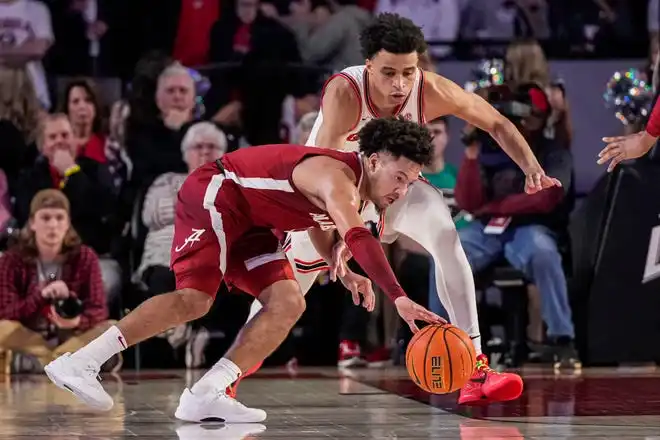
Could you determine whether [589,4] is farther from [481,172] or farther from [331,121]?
[331,121]

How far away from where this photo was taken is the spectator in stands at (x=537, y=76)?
28.1 feet

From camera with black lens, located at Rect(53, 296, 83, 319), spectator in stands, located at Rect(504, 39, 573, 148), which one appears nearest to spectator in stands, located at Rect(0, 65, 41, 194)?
camera with black lens, located at Rect(53, 296, 83, 319)

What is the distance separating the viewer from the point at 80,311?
26.9 ft

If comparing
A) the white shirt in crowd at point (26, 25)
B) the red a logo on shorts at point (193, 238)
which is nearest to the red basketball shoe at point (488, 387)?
the red a logo on shorts at point (193, 238)

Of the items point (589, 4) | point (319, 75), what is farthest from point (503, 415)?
point (589, 4)

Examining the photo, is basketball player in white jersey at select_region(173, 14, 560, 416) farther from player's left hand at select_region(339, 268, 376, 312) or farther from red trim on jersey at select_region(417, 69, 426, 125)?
player's left hand at select_region(339, 268, 376, 312)

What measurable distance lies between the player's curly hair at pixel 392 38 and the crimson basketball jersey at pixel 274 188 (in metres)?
0.71

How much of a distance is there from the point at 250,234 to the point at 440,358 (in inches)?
36.5

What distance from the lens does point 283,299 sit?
209 inches

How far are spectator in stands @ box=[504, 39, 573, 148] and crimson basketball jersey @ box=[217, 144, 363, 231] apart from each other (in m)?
3.48

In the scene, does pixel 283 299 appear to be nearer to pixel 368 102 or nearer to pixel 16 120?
pixel 368 102

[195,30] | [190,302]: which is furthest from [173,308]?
[195,30]

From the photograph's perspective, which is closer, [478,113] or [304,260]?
[478,113]

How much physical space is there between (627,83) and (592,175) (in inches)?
38.6
